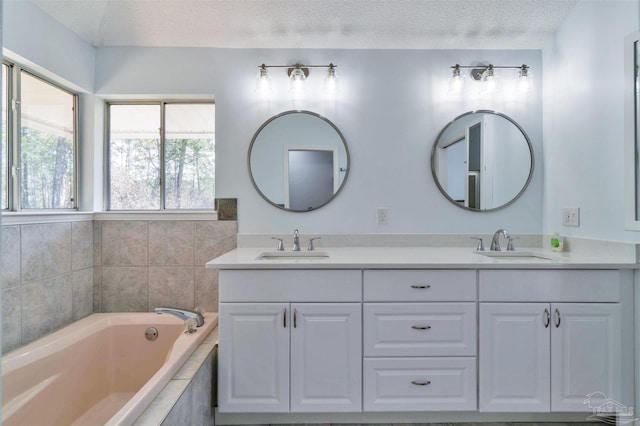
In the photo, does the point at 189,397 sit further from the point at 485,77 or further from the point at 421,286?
the point at 485,77

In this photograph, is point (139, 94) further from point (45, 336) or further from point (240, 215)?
Result: point (45, 336)

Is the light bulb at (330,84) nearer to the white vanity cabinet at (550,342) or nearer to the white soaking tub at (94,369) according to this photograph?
the white vanity cabinet at (550,342)

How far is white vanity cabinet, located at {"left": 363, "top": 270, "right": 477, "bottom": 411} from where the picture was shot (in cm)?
188

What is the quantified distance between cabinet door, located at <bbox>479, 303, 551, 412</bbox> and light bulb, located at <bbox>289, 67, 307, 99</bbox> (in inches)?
67.2

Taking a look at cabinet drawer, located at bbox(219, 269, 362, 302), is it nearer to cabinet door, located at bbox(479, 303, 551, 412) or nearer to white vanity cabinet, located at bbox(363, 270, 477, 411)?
white vanity cabinet, located at bbox(363, 270, 477, 411)

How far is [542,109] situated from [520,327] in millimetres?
1512

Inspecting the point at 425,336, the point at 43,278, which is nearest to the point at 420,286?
the point at 425,336

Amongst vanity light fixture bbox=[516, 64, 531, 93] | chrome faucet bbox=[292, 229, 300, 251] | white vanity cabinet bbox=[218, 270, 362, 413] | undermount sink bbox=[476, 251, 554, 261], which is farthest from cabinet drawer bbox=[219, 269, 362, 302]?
vanity light fixture bbox=[516, 64, 531, 93]

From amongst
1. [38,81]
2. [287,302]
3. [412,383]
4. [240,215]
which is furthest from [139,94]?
[412,383]

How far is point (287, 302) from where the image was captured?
6.18ft

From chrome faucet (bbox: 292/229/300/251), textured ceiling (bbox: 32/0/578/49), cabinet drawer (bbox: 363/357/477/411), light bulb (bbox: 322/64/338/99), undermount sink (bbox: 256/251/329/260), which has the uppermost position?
textured ceiling (bbox: 32/0/578/49)

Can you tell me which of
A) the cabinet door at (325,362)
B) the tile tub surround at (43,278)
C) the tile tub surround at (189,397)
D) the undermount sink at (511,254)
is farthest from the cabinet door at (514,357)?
the tile tub surround at (43,278)

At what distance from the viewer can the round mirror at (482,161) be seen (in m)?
2.48

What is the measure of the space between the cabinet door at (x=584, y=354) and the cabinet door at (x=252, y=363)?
53.9 inches
